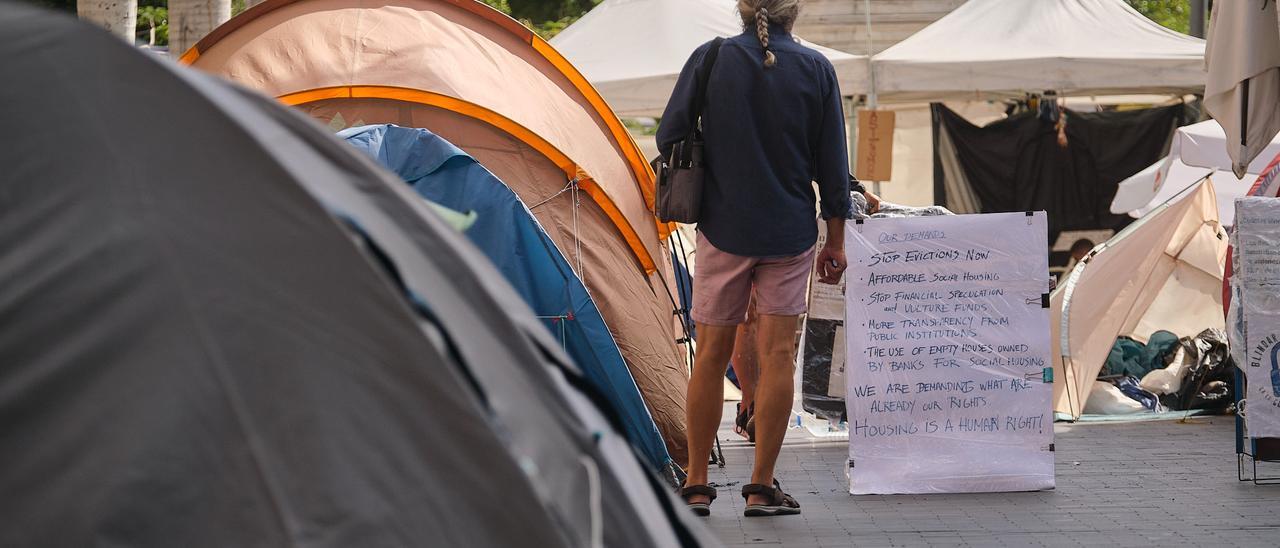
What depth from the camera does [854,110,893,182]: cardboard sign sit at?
13.2 m

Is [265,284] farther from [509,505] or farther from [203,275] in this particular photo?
[509,505]

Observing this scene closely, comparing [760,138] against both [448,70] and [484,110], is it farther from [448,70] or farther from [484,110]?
[448,70]

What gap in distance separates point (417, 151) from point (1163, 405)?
5.96 m

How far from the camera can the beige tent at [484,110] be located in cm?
625

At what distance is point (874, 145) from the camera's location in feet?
43.9

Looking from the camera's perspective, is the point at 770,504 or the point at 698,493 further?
the point at 770,504

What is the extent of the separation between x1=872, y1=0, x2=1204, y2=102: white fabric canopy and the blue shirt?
7.47 metres

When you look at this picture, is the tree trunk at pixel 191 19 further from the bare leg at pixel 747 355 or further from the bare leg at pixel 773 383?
the bare leg at pixel 773 383

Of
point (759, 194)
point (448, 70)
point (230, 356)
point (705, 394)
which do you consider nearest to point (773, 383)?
point (705, 394)

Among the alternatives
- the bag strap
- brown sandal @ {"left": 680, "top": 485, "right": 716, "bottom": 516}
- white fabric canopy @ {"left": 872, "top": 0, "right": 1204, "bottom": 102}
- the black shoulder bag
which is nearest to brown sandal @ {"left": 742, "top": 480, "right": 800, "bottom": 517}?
brown sandal @ {"left": 680, "top": 485, "right": 716, "bottom": 516}

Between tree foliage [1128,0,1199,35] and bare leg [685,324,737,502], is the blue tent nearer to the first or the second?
bare leg [685,324,737,502]

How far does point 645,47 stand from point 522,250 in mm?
7659

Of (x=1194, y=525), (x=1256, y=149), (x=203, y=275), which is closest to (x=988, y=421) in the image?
(x=1194, y=525)

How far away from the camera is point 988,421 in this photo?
6.44 m
